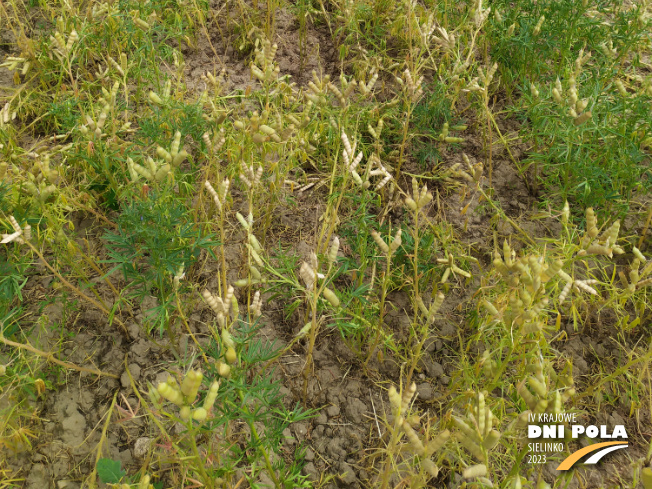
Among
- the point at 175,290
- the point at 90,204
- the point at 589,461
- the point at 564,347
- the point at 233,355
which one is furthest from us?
the point at 90,204

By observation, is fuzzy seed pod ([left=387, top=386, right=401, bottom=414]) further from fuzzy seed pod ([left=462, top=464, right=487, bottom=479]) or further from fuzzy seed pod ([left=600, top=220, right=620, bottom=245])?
fuzzy seed pod ([left=600, top=220, right=620, bottom=245])

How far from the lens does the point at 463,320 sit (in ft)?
7.89

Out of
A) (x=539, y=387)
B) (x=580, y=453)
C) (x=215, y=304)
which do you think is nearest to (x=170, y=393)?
(x=215, y=304)

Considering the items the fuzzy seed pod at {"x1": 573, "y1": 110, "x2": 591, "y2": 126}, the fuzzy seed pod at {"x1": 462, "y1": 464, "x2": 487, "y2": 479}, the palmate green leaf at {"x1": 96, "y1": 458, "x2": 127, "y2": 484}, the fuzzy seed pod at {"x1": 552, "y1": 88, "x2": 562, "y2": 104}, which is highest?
the fuzzy seed pod at {"x1": 552, "y1": 88, "x2": 562, "y2": 104}

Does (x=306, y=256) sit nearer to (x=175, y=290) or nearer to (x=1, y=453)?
(x=175, y=290)

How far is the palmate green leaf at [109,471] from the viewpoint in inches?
69.7

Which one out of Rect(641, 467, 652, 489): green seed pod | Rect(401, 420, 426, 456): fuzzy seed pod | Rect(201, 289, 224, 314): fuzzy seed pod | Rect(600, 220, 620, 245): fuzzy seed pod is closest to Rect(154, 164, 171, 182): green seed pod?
Rect(201, 289, 224, 314): fuzzy seed pod

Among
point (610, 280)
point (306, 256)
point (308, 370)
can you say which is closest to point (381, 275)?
point (306, 256)

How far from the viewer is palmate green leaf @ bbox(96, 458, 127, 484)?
1.77 meters

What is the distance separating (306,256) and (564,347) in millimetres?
1256

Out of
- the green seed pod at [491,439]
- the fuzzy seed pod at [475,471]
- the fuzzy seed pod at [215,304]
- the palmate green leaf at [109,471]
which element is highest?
the fuzzy seed pod at [215,304]

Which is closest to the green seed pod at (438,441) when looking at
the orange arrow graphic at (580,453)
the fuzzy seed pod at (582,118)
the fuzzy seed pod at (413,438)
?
the fuzzy seed pod at (413,438)

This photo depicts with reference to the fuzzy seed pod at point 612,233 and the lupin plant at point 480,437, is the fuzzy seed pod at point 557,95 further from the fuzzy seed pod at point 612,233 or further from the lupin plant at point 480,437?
the lupin plant at point 480,437

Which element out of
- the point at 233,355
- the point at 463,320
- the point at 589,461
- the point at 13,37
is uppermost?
the point at 13,37
